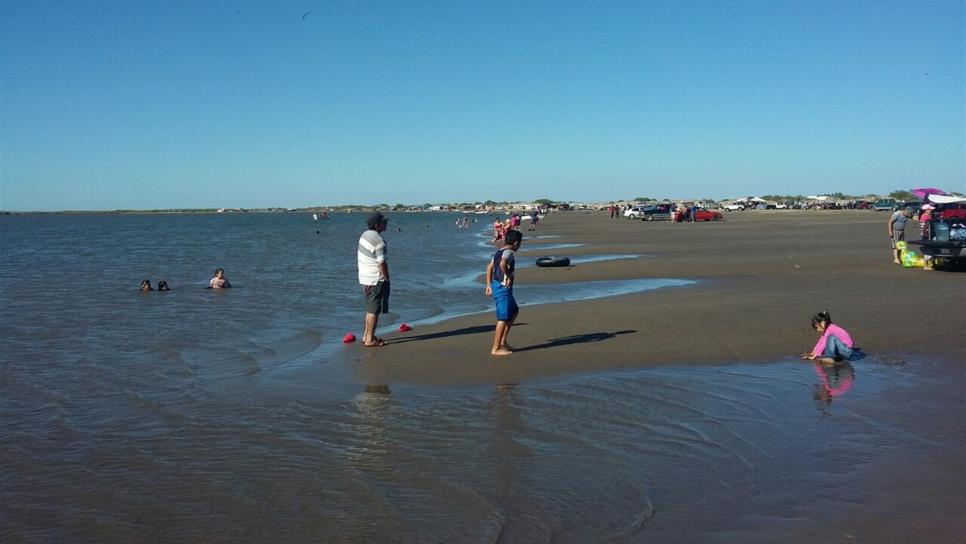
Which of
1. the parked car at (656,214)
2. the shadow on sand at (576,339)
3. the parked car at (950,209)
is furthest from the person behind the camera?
the parked car at (656,214)

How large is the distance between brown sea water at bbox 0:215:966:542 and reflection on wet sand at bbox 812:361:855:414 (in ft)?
0.14

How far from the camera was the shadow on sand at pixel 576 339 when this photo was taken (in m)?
10.5

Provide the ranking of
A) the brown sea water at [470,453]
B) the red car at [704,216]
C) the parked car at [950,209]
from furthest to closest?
the red car at [704,216] < the parked car at [950,209] < the brown sea water at [470,453]

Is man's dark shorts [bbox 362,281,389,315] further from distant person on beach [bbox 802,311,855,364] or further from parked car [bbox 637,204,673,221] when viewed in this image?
parked car [bbox 637,204,673,221]

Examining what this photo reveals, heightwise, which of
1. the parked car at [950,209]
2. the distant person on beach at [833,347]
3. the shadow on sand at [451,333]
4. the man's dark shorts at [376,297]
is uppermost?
the parked car at [950,209]

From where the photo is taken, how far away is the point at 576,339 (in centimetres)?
1097

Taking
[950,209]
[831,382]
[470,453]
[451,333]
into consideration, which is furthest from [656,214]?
[470,453]

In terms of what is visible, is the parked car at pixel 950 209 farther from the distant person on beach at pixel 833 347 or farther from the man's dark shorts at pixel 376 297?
the man's dark shorts at pixel 376 297

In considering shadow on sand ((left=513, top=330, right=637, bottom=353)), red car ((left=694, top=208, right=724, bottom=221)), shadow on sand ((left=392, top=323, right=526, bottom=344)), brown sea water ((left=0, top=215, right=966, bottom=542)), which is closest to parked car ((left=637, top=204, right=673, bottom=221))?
red car ((left=694, top=208, right=724, bottom=221))

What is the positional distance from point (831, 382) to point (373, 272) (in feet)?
19.5

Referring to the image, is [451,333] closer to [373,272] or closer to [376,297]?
[376,297]

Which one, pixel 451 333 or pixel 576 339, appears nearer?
pixel 576 339

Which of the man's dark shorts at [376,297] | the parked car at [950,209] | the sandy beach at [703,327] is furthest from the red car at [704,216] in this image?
the man's dark shorts at [376,297]

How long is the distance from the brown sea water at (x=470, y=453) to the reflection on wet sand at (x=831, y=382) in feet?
0.14
